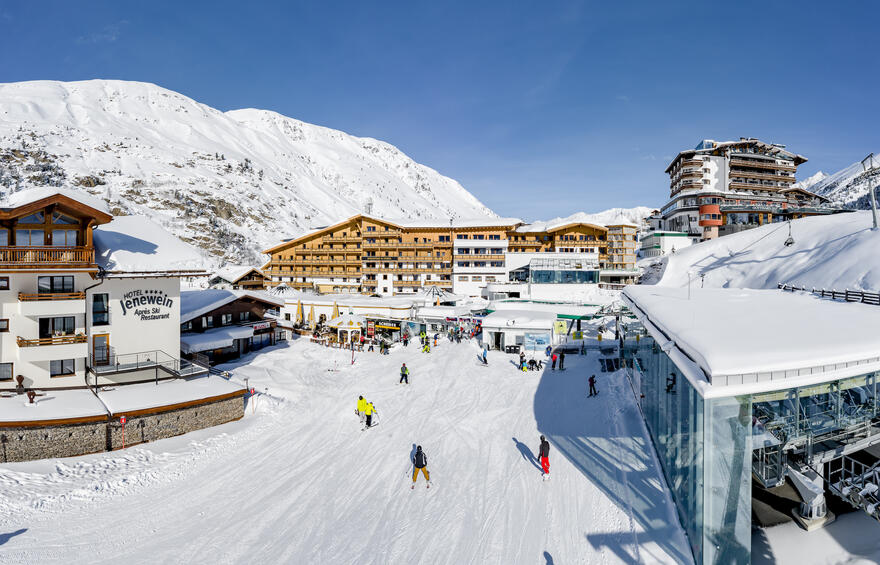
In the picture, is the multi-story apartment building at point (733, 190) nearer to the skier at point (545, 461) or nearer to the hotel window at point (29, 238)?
the skier at point (545, 461)

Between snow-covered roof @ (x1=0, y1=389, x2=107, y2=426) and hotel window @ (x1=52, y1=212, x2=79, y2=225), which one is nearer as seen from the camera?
snow-covered roof @ (x1=0, y1=389, x2=107, y2=426)

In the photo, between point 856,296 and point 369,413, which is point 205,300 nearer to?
point 369,413

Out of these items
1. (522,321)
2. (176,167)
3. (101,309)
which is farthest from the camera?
(176,167)

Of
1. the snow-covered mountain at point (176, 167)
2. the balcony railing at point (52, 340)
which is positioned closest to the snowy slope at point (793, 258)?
the balcony railing at point (52, 340)

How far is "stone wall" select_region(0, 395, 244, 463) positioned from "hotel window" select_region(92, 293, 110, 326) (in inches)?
232

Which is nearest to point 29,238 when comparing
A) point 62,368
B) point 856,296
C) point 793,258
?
point 62,368

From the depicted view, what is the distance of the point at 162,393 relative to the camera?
60.5ft

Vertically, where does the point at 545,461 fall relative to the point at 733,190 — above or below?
below

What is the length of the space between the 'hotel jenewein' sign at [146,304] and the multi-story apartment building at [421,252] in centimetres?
3329

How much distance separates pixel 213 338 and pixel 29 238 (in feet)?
34.8

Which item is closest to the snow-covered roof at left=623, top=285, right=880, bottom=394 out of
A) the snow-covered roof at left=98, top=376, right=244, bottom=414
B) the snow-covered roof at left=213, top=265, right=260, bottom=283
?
the snow-covered roof at left=98, top=376, right=244, bottom=414

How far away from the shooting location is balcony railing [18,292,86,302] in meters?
17.9

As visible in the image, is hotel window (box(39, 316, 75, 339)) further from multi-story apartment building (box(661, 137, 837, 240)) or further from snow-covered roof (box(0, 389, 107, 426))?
multi-story apartment building (box(661, 137, 837, 240))

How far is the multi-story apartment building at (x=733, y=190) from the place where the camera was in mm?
68312
